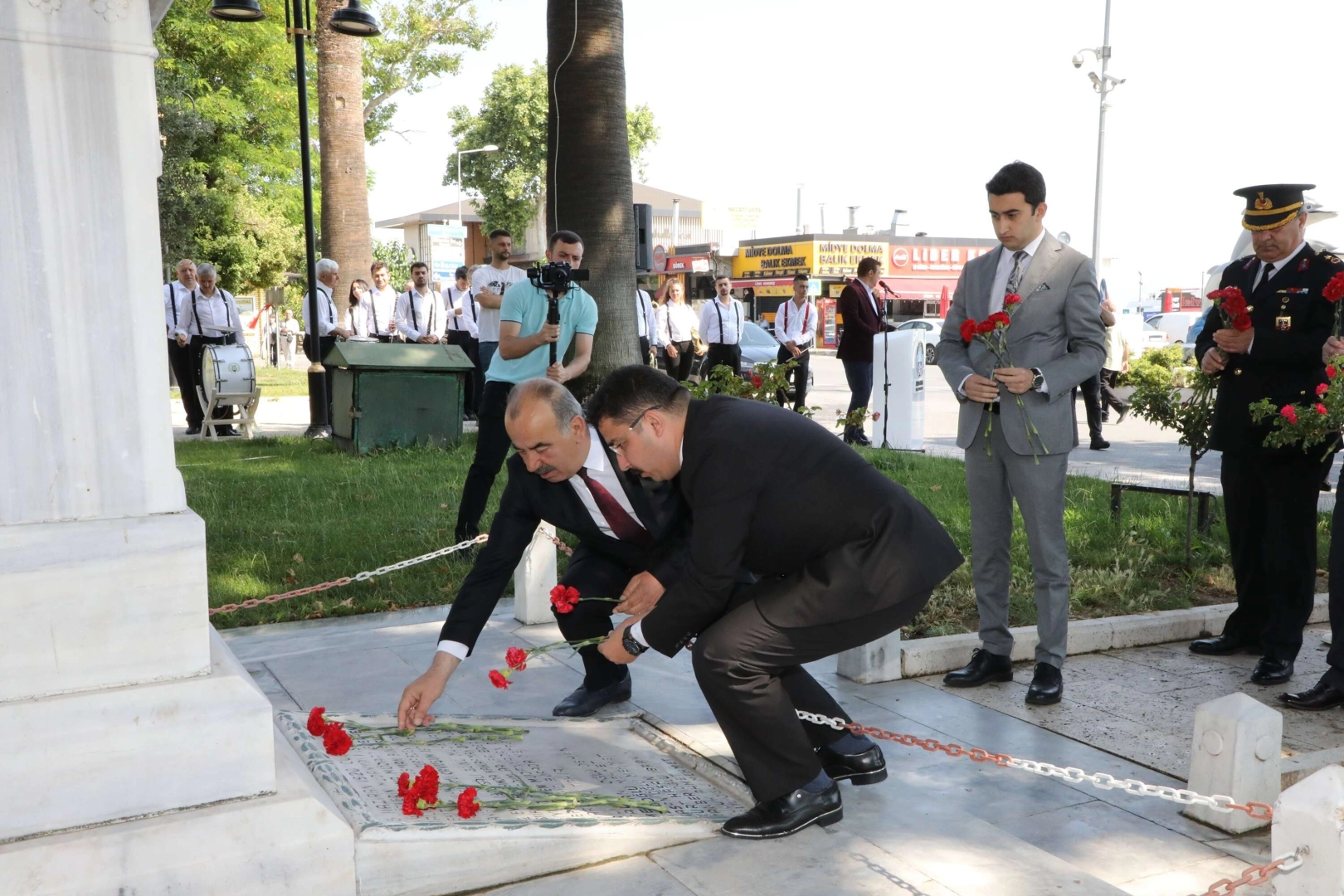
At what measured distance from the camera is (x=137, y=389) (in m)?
3.08

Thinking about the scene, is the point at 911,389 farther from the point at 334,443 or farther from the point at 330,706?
the point at 330,706

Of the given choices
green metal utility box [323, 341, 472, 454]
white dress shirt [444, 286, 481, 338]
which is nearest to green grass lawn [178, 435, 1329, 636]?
green metal utility box [323, 341, 472, 454]

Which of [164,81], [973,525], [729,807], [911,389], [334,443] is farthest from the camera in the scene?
[164,81]

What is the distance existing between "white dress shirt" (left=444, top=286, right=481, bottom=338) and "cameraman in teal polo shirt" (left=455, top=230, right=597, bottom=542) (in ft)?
23.9

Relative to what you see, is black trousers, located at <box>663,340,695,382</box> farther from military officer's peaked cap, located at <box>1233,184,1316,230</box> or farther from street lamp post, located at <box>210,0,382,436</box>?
military officer's peaked cap, located at <box>1233,184,1316,230</box>

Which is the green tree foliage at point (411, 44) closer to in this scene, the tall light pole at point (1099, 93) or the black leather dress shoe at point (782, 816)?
the tall light pole at point (1099, 93)

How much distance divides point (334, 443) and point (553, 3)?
5.49 metres

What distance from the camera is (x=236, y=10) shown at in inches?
464

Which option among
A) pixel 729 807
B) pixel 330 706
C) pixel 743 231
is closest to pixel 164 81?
pixel 330 706

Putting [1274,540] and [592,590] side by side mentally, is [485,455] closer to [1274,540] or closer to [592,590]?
[592,590]

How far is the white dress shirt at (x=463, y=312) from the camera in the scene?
14680 millimetres

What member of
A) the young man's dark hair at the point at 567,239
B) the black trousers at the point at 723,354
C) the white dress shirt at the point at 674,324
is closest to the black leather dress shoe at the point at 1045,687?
the young man's dark hair at the point at 567,239

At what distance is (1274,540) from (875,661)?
1.94 metres

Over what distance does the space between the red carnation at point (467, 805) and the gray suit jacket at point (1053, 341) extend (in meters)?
2.52
